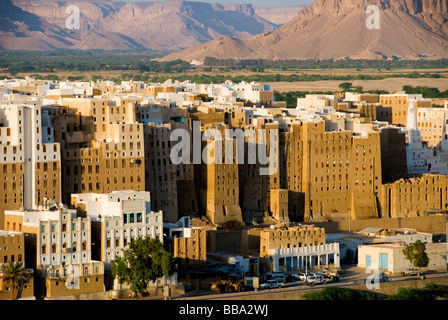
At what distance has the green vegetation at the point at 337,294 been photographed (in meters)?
55.9

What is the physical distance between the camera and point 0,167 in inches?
2547

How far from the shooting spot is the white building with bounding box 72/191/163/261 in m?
58.2

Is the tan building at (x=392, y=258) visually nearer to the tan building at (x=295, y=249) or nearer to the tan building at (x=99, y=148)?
the tan building at (x=295, y=249)

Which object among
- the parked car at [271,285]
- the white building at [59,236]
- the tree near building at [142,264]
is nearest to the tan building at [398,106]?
the parked car at [271,285]

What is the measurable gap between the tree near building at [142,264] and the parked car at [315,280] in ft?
20.4

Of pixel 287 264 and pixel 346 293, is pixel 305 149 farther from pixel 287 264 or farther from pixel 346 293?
pixel 346 293

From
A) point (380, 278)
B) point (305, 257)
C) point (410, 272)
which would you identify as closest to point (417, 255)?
point (410, 272)

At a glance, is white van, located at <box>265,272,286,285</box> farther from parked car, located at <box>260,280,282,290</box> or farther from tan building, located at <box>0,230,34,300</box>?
tan building, located at <box>0,230,34,300</box>

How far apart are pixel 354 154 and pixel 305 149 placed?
286 centimetres

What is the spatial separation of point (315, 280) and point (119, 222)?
854 cm

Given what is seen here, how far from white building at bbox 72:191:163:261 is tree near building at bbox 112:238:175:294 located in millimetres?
1053

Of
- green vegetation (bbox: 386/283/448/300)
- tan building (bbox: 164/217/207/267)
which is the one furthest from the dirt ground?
green vegetation (bbox: 386/283/448/300)
